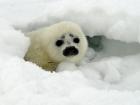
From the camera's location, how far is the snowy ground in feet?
7.38

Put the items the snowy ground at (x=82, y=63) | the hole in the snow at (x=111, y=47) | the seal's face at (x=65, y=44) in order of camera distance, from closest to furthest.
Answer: the snowy ground at (x=82, y=63), the hole in the snow at (x=111, y=47), the seal's face at (x=65, y=44)

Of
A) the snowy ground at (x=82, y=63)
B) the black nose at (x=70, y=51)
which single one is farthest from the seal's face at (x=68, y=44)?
the snowy ground at (x=82, y=63)

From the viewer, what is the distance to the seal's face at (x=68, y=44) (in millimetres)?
3648

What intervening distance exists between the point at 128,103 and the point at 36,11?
168 cm

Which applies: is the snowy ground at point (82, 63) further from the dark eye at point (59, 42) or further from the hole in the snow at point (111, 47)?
the dark eye at point (59, 42)

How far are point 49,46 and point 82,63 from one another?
0.32m

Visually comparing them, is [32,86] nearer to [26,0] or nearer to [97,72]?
[97,72]

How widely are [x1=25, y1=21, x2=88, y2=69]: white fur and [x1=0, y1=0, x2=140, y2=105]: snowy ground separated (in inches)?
3.0

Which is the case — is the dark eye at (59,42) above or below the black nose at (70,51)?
above

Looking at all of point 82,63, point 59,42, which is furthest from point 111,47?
point 59,42

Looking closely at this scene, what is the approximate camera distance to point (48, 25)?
3.80 meters

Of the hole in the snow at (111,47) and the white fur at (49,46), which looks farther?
the white fur at (49,46)

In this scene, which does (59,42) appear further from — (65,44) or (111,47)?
(111,47)

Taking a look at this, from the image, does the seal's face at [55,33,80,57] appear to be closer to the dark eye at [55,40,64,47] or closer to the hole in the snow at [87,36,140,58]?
the dark eye at [55,40,64,47]
